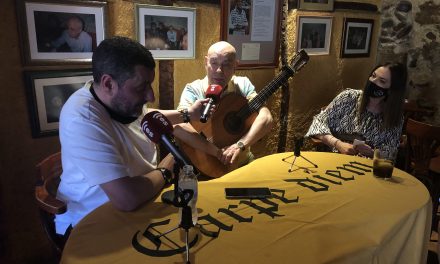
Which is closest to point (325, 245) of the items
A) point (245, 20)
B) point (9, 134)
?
point (9, 134)

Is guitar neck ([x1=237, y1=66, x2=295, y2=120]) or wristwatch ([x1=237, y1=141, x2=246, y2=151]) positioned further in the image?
guitar neck ([x1=237, y1=66, x2=295, y2=120])

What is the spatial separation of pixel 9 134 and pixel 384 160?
2.06m

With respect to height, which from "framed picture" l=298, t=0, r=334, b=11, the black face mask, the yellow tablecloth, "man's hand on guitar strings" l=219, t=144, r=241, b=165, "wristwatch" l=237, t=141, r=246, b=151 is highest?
"framed picture" l=298, t=0, r=334, b=11

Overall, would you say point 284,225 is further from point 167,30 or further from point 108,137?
point 167,30

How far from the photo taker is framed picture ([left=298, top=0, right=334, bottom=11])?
325 centimetres

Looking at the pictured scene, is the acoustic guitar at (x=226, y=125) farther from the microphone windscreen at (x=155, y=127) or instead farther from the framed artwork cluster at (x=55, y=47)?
the microphone windscreen at (x=155, y=127)

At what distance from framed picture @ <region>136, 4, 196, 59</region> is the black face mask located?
131 centimetres

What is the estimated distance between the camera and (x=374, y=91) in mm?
2621

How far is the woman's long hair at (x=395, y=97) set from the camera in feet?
8.46

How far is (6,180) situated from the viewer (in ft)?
6.98

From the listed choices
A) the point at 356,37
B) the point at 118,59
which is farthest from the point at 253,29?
the point at 118,59

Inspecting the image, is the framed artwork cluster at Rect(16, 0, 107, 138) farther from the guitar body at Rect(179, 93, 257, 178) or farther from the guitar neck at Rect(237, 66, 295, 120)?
the guitar neck at Rect(237, 66, 295, 120)

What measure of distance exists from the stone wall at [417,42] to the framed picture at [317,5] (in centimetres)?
95

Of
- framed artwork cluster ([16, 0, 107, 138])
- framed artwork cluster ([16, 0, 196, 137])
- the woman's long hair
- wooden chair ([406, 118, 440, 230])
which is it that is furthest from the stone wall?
framed artwork cluster ([16, 0, 107, 138])
